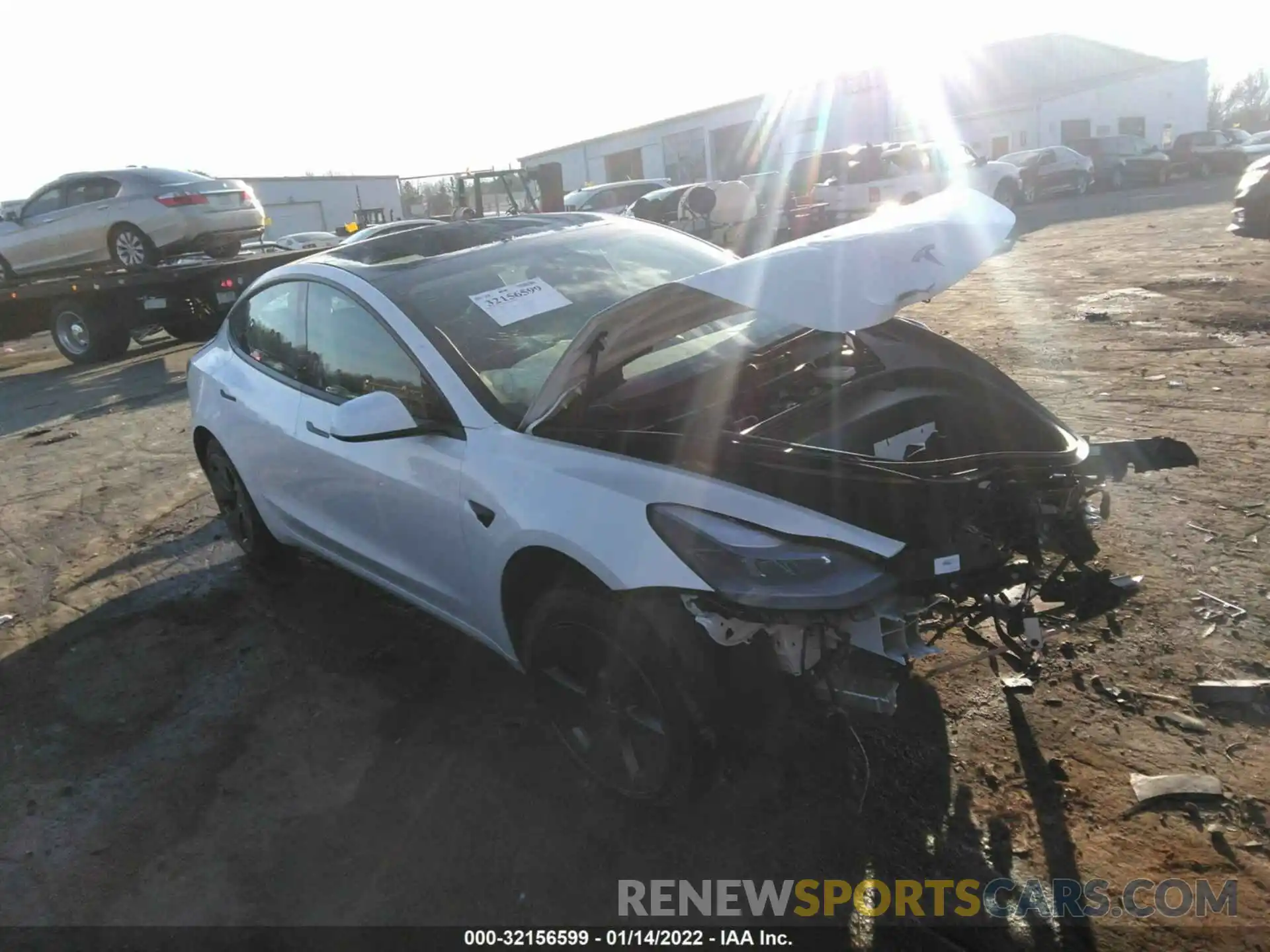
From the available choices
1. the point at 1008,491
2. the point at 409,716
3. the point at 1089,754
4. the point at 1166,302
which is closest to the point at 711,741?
the point at 1008,491

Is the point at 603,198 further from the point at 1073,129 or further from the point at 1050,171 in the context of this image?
the point at 1073,129

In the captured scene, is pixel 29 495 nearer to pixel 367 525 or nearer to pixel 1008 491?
pixel 367 525

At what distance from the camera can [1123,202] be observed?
886 inches

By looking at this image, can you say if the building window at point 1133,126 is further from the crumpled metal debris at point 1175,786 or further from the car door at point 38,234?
the crumpled metal debris at point 1175,786

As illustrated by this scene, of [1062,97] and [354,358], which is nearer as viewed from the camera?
[354,358]

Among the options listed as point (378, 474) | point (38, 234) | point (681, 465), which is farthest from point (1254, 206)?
point (38, 234)

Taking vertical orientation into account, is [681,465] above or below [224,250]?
below

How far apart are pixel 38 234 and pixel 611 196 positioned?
1339 cm

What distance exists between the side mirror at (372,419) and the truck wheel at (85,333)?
39.7 ft

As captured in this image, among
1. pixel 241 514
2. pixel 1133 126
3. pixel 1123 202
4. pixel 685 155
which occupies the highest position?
pixel 685 155

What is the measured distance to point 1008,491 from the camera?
2.36 m

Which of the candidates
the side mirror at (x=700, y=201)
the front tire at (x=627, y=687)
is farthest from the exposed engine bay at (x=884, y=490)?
the side mirror at (x=700, y=201)

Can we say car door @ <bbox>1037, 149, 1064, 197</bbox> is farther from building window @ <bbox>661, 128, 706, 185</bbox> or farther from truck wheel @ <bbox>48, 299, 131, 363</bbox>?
truck wheel @ <bbox>48, 299, 131, 363</bbox>

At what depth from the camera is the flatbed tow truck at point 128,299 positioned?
12109mm
